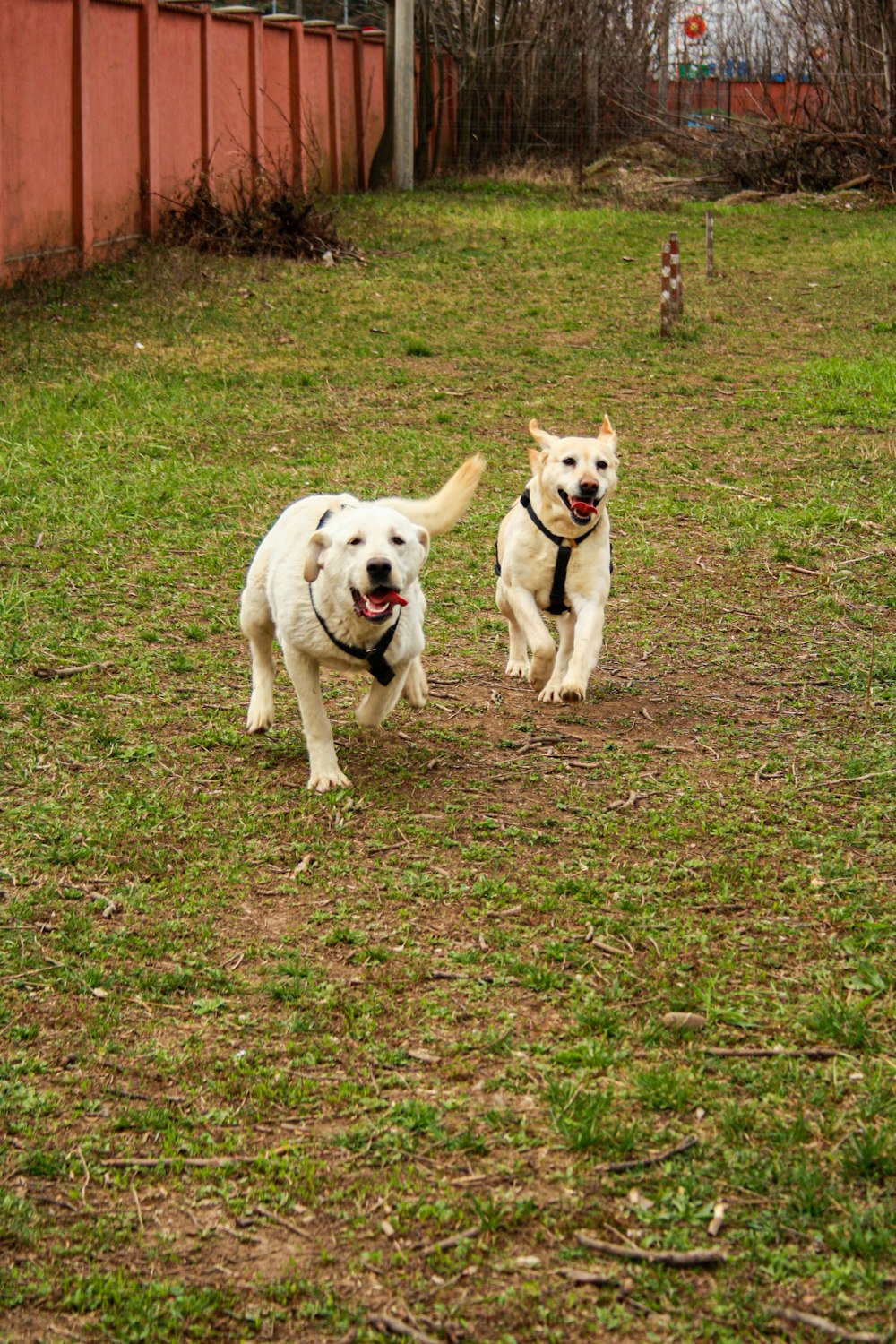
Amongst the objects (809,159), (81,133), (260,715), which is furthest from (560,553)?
(809,159)

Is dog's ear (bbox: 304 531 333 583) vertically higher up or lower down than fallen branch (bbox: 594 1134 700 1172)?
higher up

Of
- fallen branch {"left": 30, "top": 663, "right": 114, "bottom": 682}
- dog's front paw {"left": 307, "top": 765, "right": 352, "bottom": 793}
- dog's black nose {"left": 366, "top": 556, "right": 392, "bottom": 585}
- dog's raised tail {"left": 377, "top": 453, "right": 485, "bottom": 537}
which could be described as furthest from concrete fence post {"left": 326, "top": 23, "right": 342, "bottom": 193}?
dog's black nose {"left": 366, "top": 556, "right": 392, "bottom": 585}

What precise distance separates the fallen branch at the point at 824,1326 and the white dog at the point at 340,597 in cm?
260

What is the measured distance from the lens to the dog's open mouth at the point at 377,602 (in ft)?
15.7

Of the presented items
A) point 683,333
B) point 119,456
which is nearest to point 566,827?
point 119,456

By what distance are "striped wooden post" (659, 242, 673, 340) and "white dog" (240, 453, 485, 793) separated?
30.5 ft

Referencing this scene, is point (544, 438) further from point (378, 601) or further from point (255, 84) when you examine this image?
point (255, 84)

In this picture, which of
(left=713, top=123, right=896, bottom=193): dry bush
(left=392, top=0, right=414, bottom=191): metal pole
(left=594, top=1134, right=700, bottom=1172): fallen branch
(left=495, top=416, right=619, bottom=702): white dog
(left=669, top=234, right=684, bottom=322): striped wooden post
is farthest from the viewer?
(left=713, top=123, right=896, bottom=193): dry bush

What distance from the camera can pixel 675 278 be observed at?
14141 millimetres

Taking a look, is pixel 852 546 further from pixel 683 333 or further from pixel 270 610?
pixel 683 333

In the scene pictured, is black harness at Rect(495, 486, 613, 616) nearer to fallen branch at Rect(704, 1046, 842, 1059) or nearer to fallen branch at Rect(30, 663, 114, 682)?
fallen branch at Rect(30, 663, 114, 682)

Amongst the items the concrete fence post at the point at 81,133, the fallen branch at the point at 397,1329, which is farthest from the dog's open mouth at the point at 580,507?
→ the concrete fence post at the point at 81,133

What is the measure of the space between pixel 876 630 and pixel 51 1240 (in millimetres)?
4947

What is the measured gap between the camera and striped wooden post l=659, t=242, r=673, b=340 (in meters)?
14.1
